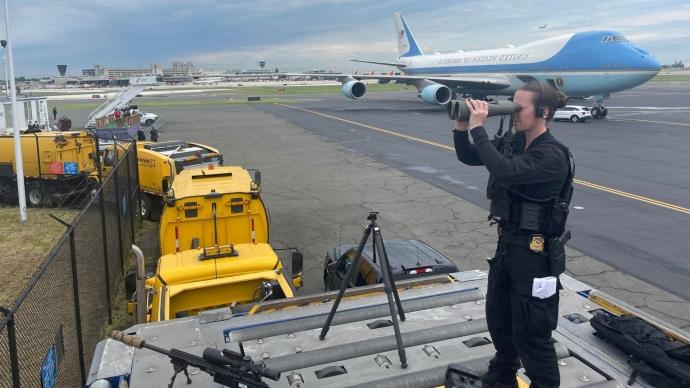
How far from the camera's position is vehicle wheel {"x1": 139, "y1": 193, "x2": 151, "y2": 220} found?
14.7m

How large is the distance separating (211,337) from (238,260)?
3.11 meters

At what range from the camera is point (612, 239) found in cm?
1237

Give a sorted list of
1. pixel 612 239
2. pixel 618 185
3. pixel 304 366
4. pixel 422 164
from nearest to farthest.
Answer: pixel 304 366, pixel 612 239, pixel 618 185, pixel 422 164

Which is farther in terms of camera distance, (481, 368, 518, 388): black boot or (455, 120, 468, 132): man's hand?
(455, 120, 468, 132): man's hand

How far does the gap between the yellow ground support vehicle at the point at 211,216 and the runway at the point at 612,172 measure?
24.0 feet

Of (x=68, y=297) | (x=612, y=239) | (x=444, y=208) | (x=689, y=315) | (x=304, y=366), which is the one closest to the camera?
(x=304, y=366)

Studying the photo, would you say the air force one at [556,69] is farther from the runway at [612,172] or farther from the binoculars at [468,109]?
the binoculars at [468,109]

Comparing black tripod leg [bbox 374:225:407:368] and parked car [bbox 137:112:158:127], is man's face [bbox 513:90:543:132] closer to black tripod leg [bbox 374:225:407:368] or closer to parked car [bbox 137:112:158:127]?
black tripod leg [bbox 374:225:407:368]

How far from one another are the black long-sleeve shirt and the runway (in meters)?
7.58

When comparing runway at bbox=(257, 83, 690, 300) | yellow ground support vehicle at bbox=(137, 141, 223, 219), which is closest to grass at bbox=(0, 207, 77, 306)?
yellow ground support vehicle at bbox=(137, 141, 223, 219)

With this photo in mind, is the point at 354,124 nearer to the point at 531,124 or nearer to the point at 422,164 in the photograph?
the point at 422,164

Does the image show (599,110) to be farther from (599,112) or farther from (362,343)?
(362,343)

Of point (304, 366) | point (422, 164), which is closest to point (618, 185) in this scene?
point (422, 164)

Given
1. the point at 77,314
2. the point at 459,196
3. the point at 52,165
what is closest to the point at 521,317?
the point at 77,314
